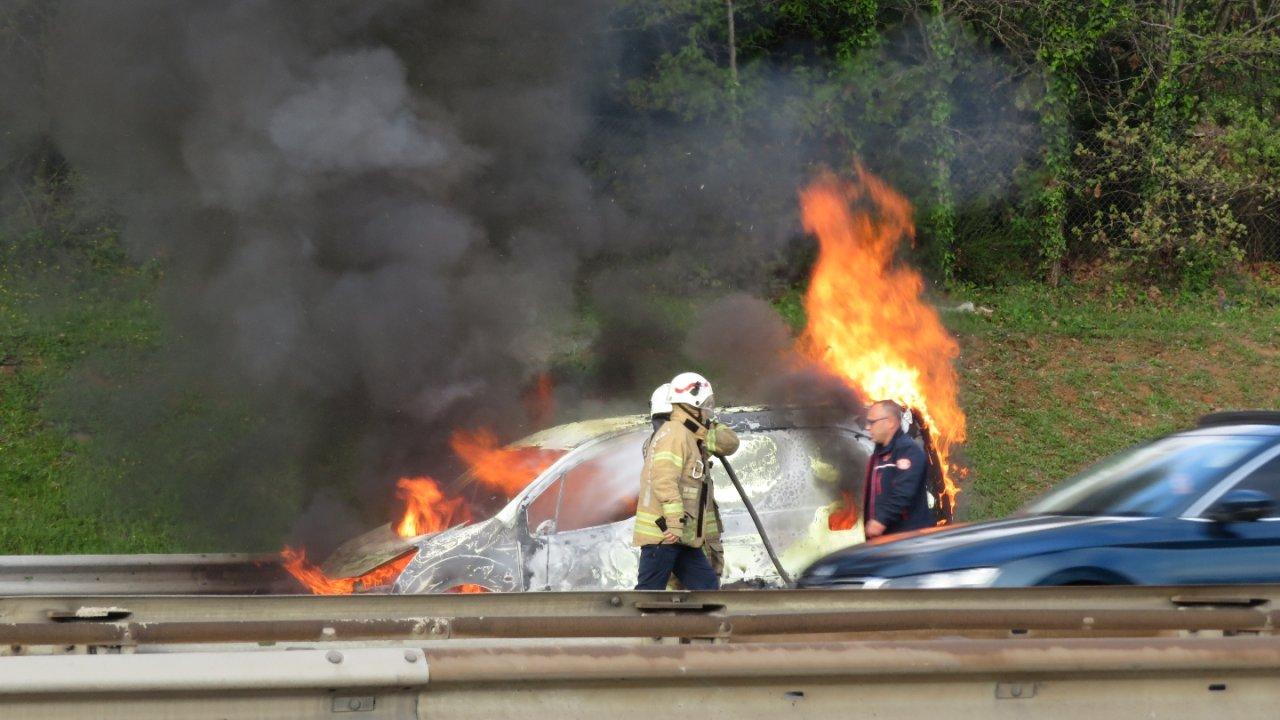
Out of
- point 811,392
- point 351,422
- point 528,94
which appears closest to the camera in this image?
point 811,392

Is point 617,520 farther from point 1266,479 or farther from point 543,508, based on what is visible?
point 1266,479

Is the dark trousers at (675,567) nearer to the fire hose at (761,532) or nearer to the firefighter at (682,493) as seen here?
the firefighter at (682,493)

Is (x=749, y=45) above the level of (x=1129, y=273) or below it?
above

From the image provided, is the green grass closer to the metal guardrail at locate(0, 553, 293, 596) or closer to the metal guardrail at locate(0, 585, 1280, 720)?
the metal guardrail at locate(0, 553, 293, 596)

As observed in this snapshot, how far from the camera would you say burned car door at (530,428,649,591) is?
8258 mm

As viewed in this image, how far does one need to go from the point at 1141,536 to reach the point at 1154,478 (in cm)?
65

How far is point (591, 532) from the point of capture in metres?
8.34

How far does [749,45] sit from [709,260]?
3.29 meters

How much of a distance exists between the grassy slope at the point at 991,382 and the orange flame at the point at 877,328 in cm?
134

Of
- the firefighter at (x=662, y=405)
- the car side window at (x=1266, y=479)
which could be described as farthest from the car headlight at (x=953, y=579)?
the firefighter at (x=662, y=405)

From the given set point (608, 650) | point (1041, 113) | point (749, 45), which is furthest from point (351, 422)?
point (1041, 113)

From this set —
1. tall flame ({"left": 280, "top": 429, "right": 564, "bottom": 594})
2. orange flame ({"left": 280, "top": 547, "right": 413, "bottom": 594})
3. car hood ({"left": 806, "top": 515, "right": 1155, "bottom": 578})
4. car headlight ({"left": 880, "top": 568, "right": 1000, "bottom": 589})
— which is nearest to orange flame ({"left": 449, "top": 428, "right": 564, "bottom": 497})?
tall flame ({"left": 280, "top": 429, "right": 564, "bottom": 594})

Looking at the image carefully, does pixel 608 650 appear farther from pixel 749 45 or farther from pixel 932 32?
pixel 932 32

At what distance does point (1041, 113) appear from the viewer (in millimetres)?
18656
